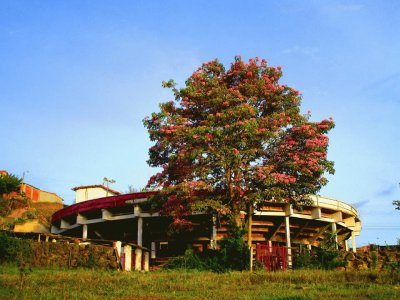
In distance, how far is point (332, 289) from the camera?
50.1ft

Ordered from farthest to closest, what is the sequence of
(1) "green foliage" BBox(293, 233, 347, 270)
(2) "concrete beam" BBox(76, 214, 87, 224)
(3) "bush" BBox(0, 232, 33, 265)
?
1. (2) "concrete beam" BBox(76, 214, 87, 224)
2. (3) "bush" BBox(0, 232, 33, 265)
3. (1) "green foliage" BBox(293, 233, 347, 270)

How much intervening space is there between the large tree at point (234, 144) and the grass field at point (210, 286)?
612cm

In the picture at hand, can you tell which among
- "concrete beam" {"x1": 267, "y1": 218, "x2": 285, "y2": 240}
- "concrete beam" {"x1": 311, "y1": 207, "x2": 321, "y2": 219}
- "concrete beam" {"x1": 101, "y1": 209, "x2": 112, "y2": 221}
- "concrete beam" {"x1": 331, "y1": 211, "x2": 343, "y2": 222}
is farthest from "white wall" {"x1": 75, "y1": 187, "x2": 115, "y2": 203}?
"concrete beam" {"x1": 331, "y1": 211, "x2": 343, "y2": 222}

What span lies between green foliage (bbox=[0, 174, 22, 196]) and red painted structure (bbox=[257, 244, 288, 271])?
37140 mm

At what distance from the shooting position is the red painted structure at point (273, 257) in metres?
23.4

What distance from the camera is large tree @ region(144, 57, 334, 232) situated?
926 inches

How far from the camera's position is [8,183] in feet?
171

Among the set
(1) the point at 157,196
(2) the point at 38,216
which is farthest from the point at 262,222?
(2) the point at 38,216

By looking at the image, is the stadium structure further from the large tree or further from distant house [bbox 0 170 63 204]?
distant house [bbox 0 170 63 204]

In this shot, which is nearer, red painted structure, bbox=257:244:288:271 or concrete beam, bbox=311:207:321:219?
red painted structure, bbox=257:244:288:271

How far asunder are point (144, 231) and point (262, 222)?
904 centimetres

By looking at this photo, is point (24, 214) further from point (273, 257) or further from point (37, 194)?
point (273, 257)

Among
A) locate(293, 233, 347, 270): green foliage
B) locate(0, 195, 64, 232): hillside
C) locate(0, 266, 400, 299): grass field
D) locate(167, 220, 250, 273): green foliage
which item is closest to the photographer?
locate(0, 266, 400, 299): grass field

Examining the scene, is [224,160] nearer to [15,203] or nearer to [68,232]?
[68,232]
